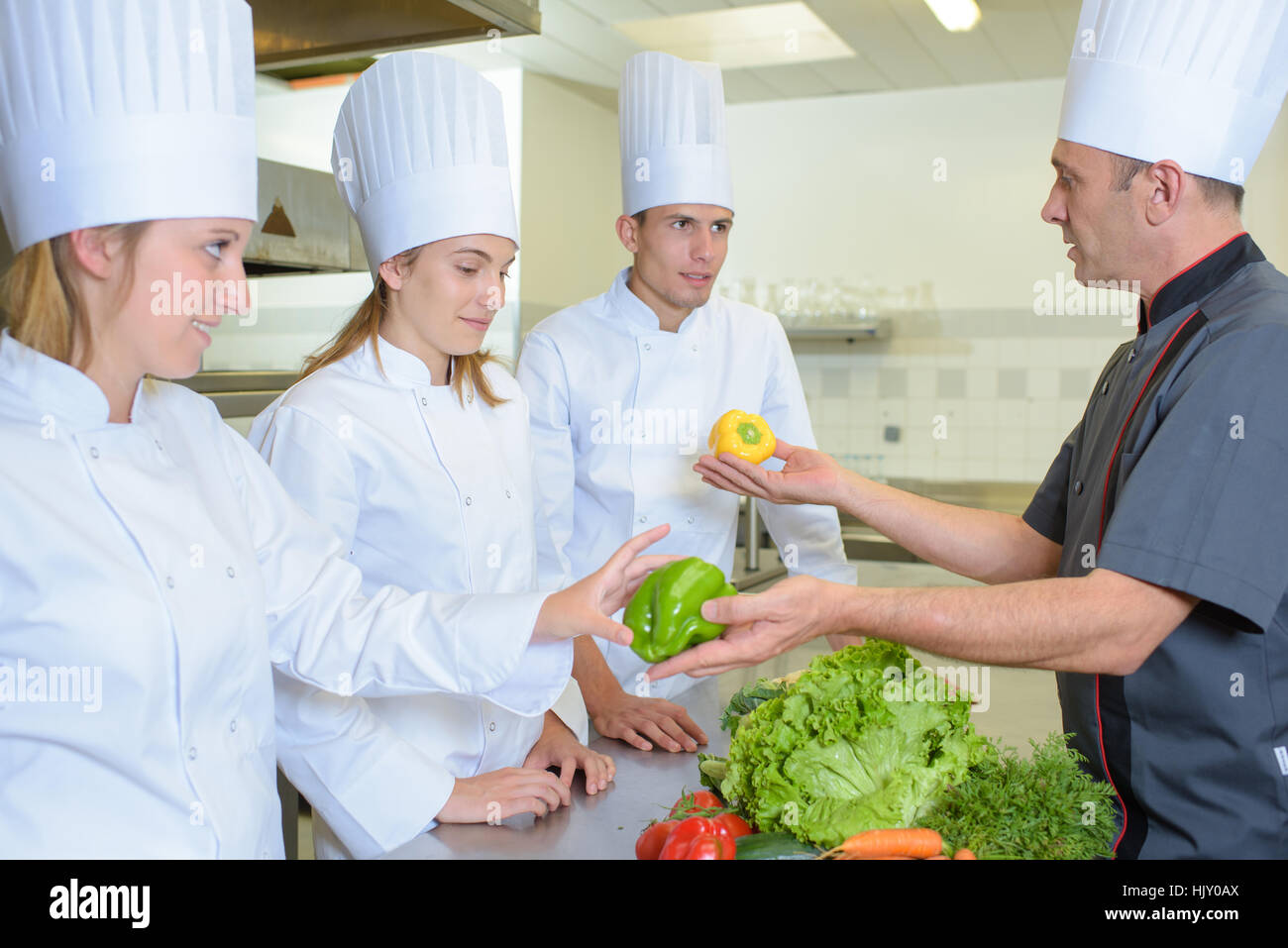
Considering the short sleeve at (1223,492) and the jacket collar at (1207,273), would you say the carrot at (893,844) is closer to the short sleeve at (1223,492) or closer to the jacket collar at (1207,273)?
the short sleeve at (1223,492)

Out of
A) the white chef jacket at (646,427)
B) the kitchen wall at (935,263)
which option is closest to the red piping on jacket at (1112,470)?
the white chef jacket at (646,427)

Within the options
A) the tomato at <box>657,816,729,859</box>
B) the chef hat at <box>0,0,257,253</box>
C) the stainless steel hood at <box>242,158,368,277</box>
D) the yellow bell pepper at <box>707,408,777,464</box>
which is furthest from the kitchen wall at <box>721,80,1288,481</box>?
the chef hat at <box>0,0,257,253</box>

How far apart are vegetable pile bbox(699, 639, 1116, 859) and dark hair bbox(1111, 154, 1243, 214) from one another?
2.39 ft

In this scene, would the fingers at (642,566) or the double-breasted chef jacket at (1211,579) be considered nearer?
the double-breasted chef jacket at (1211,579)

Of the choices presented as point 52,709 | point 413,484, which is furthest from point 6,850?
point 413,484

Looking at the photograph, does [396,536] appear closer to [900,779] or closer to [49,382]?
[49,382]

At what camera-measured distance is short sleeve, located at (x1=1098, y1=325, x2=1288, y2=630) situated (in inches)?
46.9

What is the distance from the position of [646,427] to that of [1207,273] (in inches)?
50.5

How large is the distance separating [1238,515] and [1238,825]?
0.35 metres

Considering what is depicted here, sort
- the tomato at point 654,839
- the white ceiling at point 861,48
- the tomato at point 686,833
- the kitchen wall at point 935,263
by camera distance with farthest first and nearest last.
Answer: the kitchen wall at point 935,263
the white ceiling at point 861,48
the tomato at point 654,839
the tomato at point 686,833

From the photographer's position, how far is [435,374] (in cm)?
181

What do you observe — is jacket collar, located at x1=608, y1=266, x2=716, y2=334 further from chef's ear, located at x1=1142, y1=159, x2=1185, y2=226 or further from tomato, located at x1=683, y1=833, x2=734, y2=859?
tomato, located at x1=683, y1=833, x2=734, y2=859

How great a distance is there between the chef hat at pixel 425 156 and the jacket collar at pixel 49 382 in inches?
28.0

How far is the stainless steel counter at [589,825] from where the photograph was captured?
1.41m
